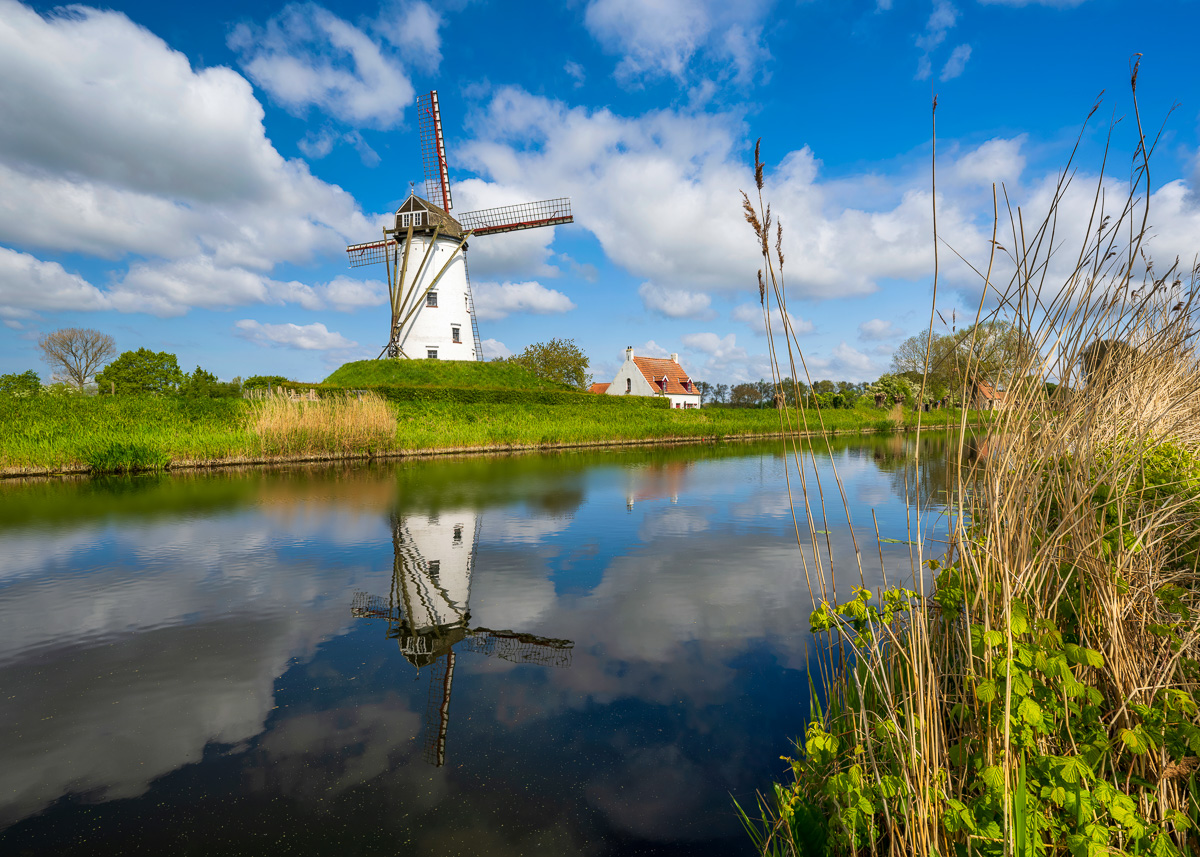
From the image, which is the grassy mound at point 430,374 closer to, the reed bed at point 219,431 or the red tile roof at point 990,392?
the reed bed at point 219,431

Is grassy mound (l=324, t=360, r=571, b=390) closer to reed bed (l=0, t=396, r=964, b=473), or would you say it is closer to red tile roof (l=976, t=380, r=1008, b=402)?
reed bed (l=0, t=396, r=964, b=473)

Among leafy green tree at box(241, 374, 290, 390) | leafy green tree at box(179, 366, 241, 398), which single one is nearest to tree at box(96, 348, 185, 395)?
leafy green tree at box(179, 366, 241, 398)

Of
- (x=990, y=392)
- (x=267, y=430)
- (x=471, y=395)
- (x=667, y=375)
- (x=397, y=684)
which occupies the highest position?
(x=667, y=375)

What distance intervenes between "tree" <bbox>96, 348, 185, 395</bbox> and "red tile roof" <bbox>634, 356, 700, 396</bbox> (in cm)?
4023

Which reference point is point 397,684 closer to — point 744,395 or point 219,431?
point 219,431

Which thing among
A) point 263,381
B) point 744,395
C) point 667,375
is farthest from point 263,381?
point 744,395

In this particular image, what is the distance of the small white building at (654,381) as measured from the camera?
185ft

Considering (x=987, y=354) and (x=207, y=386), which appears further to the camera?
(x=207, y=386)

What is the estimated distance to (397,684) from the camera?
3.90 meters

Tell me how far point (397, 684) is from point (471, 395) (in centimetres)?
2516

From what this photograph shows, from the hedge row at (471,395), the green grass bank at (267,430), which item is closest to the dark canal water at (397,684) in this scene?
the green grass bank at (267,430)

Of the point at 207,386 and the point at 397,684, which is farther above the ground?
the point at 207,386

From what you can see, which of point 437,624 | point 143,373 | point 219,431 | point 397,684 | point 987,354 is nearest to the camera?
point 987,354

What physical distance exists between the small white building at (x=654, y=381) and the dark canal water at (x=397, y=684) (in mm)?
47916
